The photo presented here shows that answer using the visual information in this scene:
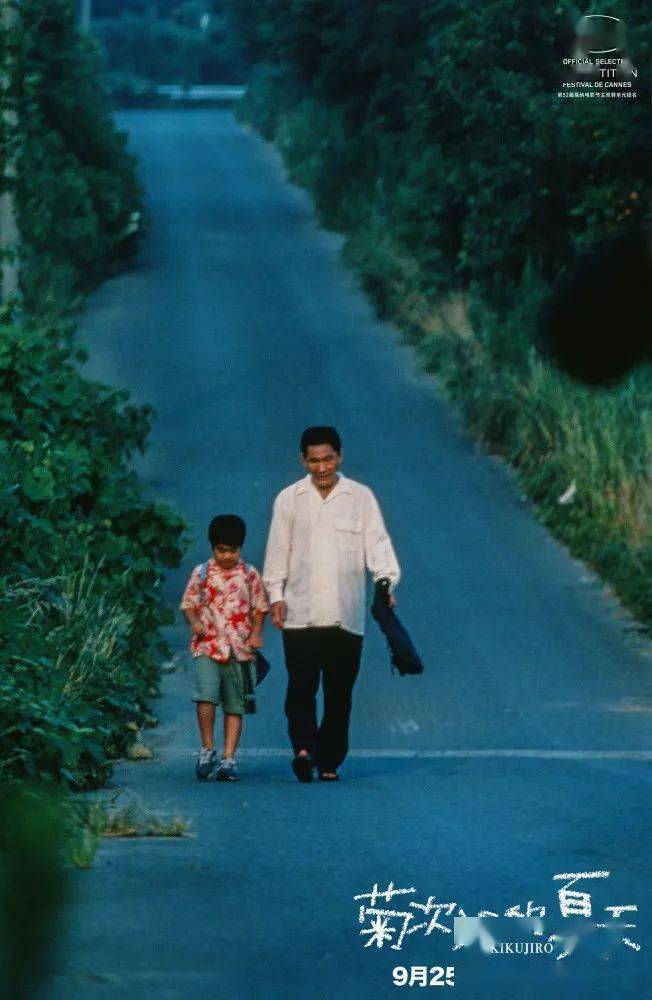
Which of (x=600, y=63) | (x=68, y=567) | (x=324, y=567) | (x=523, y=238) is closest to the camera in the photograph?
(x=324, y=567)

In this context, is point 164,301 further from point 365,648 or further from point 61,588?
point 61,588

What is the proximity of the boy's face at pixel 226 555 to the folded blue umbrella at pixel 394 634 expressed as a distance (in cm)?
72

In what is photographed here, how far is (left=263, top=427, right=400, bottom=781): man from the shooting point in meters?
10.1

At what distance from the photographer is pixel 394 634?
33.2ft

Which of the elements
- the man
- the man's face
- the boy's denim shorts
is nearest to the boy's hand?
the boy's denim shorts

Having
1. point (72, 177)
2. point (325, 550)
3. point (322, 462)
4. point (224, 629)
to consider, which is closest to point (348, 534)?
point (325, 550)

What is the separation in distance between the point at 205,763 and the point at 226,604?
0.82m

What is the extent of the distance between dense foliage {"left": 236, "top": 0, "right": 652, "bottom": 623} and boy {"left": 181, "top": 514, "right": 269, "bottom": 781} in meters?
8.35

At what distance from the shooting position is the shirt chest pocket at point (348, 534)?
10.1m

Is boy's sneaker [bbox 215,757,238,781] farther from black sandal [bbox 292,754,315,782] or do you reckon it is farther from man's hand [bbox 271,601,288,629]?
man's hand [bbox 271,601,288,629]

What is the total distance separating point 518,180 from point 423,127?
3360 millimetres

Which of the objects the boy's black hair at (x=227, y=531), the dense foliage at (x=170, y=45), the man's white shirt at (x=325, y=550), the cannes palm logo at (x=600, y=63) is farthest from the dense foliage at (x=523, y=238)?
the dense foliage at (x=170, y=45)

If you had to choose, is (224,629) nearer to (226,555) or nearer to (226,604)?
(226,604)

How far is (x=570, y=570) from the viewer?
20875 millimetres
